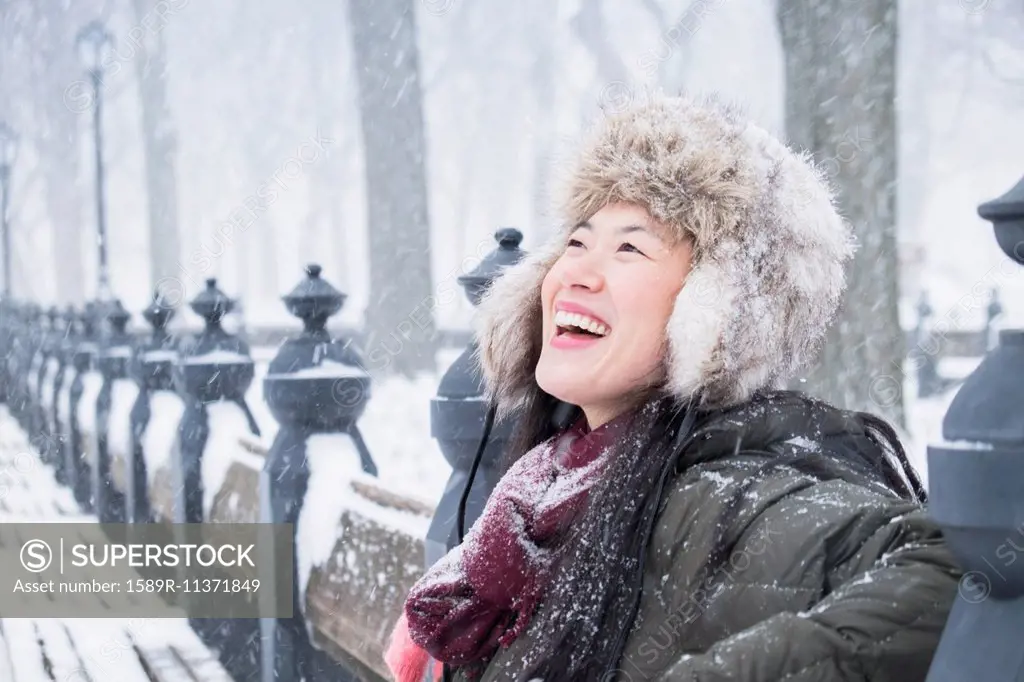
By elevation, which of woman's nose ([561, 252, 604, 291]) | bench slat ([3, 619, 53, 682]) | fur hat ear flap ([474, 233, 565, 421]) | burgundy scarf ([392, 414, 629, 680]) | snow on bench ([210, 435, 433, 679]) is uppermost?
woman's nose ([561, 252, 604, 291])

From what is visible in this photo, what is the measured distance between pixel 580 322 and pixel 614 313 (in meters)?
0.07

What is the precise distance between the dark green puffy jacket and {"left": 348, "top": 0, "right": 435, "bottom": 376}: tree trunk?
41.5ft

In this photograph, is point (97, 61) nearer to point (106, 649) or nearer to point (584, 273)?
point (106, 649)

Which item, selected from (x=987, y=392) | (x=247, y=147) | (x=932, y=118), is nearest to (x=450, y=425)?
(x=987, y=392)

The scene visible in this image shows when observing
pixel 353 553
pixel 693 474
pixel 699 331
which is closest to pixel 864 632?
pixel 693 474

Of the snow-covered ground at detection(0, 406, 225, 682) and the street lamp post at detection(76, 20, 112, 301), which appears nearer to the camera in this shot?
the snow-covered ground at detection(0, 406, 225, 682)

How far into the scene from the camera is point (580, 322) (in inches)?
85.0

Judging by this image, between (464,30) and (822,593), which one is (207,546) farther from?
(464,30)

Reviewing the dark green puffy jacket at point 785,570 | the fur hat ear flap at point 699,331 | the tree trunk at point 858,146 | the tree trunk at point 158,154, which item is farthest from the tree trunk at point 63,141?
the dark green puffy jacket at point 785,570

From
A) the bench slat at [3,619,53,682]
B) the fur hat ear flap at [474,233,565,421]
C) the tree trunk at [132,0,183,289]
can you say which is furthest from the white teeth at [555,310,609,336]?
the tree trunk at [132,0,183,289]

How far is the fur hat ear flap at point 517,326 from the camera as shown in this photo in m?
2.50

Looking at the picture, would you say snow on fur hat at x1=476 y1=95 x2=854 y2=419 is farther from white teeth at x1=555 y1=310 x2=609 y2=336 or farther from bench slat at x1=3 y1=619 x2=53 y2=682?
bench slat at x1=3 y1=619 x2=53 y2=682

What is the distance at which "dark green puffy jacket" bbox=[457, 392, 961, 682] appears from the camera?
1.40 m

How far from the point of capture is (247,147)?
119ft
